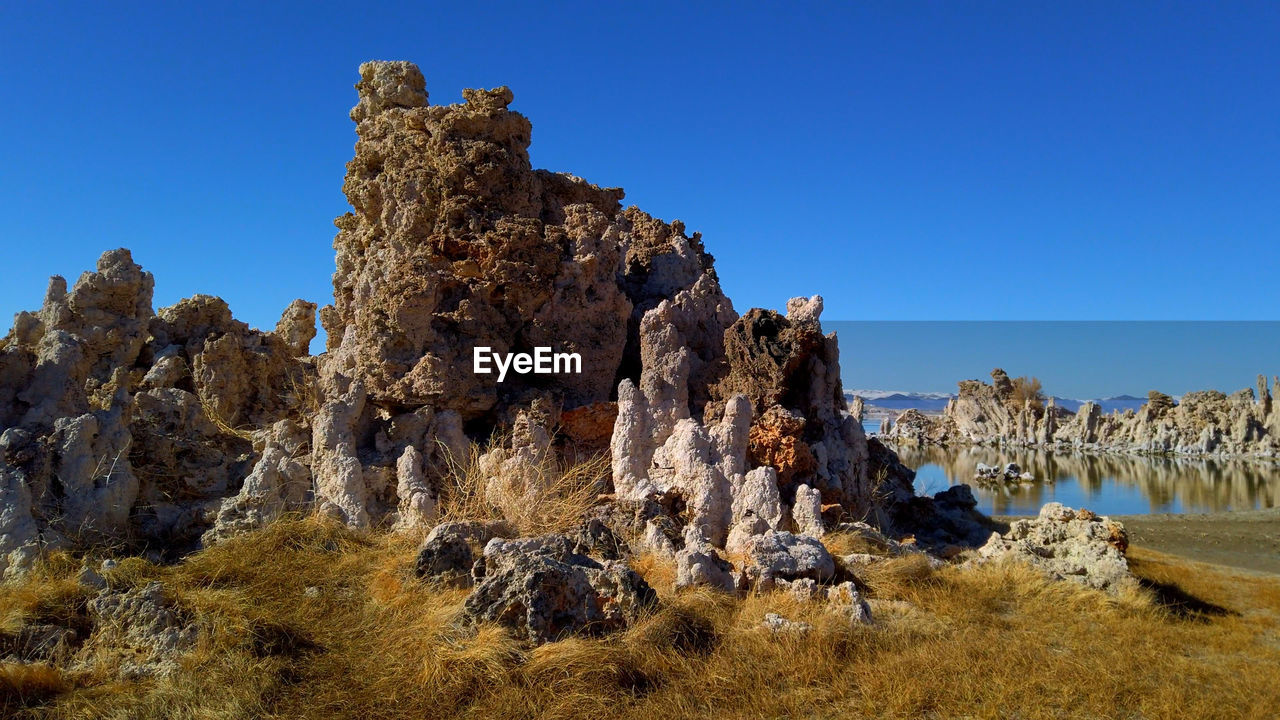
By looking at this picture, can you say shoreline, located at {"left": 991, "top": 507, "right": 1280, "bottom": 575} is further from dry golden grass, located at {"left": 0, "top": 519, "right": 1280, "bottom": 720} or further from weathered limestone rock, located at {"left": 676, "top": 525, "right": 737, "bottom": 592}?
weathered limestone rock, located at {"left": 676, "top": 525, "right": 737, "bottom": 592}

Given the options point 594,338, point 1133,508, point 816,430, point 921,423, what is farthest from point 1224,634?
point 921,423

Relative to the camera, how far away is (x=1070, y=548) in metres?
6.93

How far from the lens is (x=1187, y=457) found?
104ft

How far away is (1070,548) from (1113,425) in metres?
36.6

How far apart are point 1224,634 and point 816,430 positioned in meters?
3.54

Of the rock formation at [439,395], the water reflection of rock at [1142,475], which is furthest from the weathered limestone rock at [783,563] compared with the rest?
the water reflection of rock at [1142,475]

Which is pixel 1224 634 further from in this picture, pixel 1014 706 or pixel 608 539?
pixel 608 539

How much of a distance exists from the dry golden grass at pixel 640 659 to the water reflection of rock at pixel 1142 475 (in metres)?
14.0

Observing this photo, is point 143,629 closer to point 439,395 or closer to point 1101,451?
point 439,395

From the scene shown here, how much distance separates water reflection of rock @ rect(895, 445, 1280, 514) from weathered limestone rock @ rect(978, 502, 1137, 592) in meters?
11.6

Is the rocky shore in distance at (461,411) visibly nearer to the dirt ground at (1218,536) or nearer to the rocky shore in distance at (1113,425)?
the dirt ground at (1218,536)

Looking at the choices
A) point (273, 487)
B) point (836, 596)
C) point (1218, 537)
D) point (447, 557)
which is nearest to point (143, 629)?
point (447, 557)

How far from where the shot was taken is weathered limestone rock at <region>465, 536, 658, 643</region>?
4.33 metres

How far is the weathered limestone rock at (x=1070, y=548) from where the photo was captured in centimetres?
642
